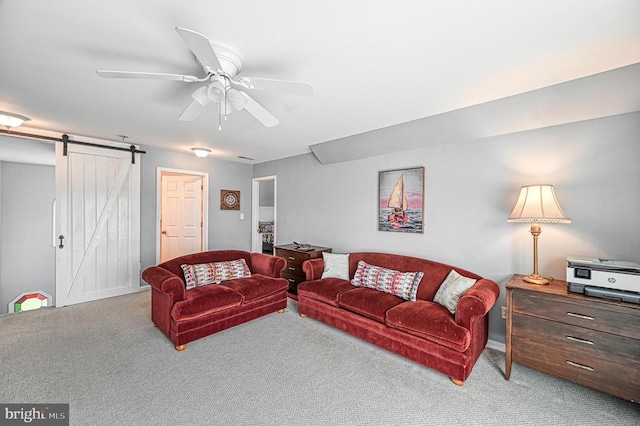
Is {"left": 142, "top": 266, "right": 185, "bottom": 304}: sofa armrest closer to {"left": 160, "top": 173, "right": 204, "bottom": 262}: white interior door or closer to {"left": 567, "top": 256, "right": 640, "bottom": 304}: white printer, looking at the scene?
{"left": 160, "top": 173, "right": 204, "bottom": 262}: white interior door

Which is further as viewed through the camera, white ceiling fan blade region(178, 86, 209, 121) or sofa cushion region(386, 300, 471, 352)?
sofa cushion region(386, 300, 471, 352)

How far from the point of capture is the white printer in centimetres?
179

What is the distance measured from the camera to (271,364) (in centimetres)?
236

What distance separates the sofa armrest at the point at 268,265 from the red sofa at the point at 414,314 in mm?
379

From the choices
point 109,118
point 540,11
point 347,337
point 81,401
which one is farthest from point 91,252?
point 540,11

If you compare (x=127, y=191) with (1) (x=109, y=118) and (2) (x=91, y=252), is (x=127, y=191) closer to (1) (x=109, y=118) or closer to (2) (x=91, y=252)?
(2) (x=91, y=252)

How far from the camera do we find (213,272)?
11.0ft

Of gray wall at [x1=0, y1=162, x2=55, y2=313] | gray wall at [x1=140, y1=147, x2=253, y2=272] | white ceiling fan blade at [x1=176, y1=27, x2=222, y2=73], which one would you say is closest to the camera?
white ceiling fan blade at [x1=176, y1=27, x2=222, y2=73]

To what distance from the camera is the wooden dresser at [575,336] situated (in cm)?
175

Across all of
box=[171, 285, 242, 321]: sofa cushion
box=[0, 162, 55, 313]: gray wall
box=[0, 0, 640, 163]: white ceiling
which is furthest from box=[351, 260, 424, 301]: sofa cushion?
box=[0, 162, 55, 313]: gray wall

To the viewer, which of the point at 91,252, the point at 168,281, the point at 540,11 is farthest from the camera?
the point at 91,252

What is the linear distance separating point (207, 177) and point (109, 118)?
2.19 meters

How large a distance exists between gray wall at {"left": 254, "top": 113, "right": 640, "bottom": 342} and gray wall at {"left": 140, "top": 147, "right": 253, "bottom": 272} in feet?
8.77

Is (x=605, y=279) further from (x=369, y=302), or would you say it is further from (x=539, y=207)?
(x=369, y=302)
